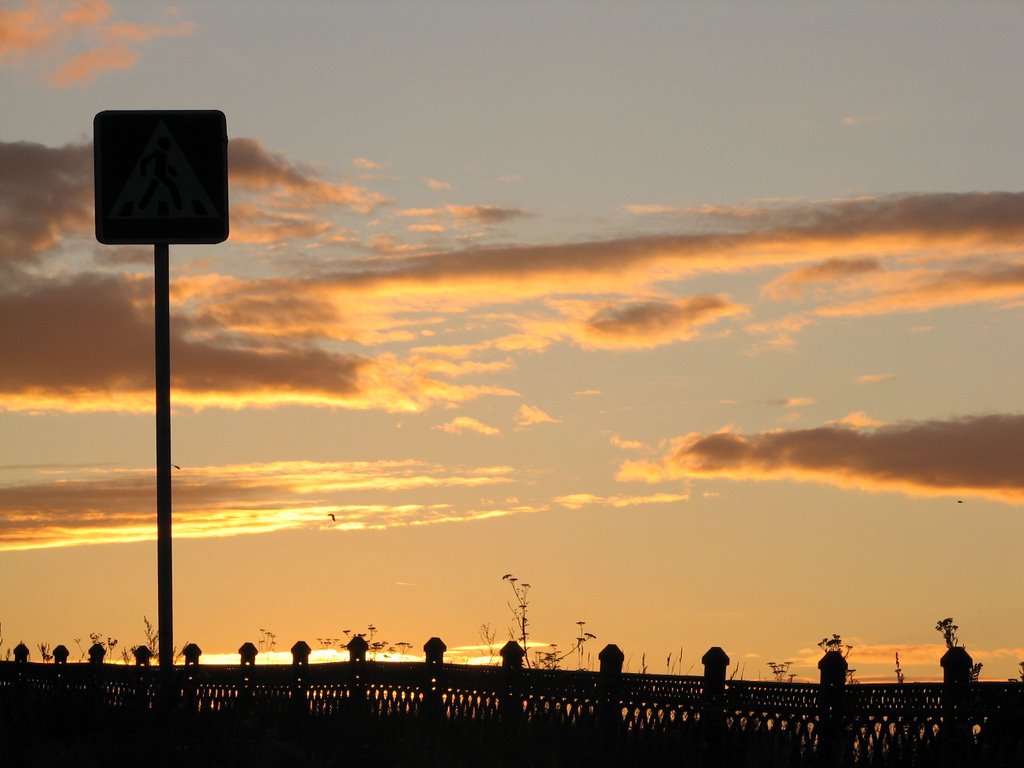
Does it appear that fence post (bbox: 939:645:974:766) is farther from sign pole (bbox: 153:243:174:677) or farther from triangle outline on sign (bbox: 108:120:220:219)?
triangle outline on sign (bbox: 108:120:220:219)

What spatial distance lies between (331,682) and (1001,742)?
11.9 m

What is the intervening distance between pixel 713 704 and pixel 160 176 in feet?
26.3

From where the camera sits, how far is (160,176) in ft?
34.4

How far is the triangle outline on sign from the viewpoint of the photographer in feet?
34.3

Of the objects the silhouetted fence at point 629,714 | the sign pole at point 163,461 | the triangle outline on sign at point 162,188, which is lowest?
the silhouetted fence at point 629,714

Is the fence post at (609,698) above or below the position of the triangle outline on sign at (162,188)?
below

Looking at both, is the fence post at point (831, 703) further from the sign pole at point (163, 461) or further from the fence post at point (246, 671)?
the fence post at point (246, 671)

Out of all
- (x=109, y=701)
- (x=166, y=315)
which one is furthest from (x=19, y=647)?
(x=166, y=315)

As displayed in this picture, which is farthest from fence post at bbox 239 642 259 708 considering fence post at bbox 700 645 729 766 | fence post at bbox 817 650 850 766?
fence post at bbox 817 650 850 766

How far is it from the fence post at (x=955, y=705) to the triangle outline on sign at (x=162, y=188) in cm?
810

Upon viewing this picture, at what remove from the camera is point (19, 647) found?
34844mm

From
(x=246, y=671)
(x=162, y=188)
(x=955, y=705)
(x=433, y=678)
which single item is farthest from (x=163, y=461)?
(x=246, y=671)

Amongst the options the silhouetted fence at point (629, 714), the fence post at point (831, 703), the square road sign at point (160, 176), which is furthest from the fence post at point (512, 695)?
the square road sign at point (160, 176)

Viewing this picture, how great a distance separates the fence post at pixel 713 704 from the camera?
14.2 m
